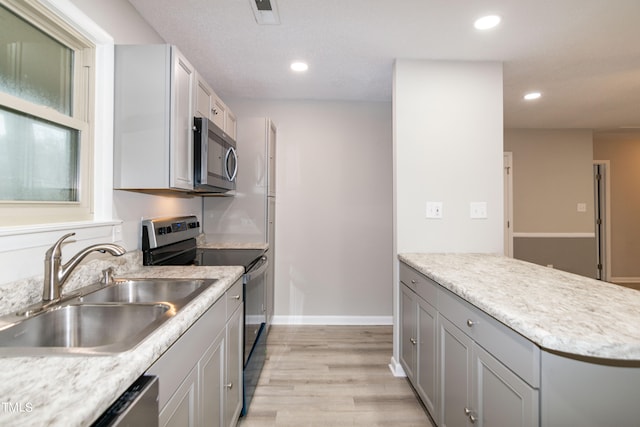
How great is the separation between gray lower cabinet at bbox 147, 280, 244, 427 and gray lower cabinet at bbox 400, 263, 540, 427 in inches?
41.9

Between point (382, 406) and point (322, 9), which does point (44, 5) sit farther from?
point (382, 406)

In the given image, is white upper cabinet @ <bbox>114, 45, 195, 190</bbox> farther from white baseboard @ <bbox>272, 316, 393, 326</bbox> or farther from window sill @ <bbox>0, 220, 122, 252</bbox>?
white baseboard @ <bbox>272, 316, 393, 326</bbox>

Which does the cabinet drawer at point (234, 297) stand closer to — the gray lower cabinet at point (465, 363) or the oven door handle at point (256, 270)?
the oven door handle at point (256, 270)

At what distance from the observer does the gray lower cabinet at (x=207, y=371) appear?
0.93 metres

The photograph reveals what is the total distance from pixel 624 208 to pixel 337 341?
5340mm

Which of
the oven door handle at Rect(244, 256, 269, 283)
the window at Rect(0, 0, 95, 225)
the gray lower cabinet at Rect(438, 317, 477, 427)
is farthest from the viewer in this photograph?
the oven door handle at Rect(244, 256, 269, 283)

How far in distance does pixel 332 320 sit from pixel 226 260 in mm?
1690

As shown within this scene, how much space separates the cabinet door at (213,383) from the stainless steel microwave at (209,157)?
0.97 m

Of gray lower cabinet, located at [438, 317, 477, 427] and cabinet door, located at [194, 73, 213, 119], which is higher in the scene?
cabinet door, located at [194, 73, 213, 119]

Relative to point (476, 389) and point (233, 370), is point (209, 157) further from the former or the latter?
point (476, 389)

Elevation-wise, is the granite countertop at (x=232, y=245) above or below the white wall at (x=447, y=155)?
below

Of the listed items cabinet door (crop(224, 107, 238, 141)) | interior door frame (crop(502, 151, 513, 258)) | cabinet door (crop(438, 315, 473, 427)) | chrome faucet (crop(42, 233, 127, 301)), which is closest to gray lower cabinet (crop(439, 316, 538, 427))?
cabinet door (crop(438, 315, 473, 427))

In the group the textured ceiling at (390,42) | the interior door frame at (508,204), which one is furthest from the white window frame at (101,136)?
the interior door frame at (508,204)

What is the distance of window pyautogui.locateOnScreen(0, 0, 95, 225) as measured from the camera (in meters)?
1.19
